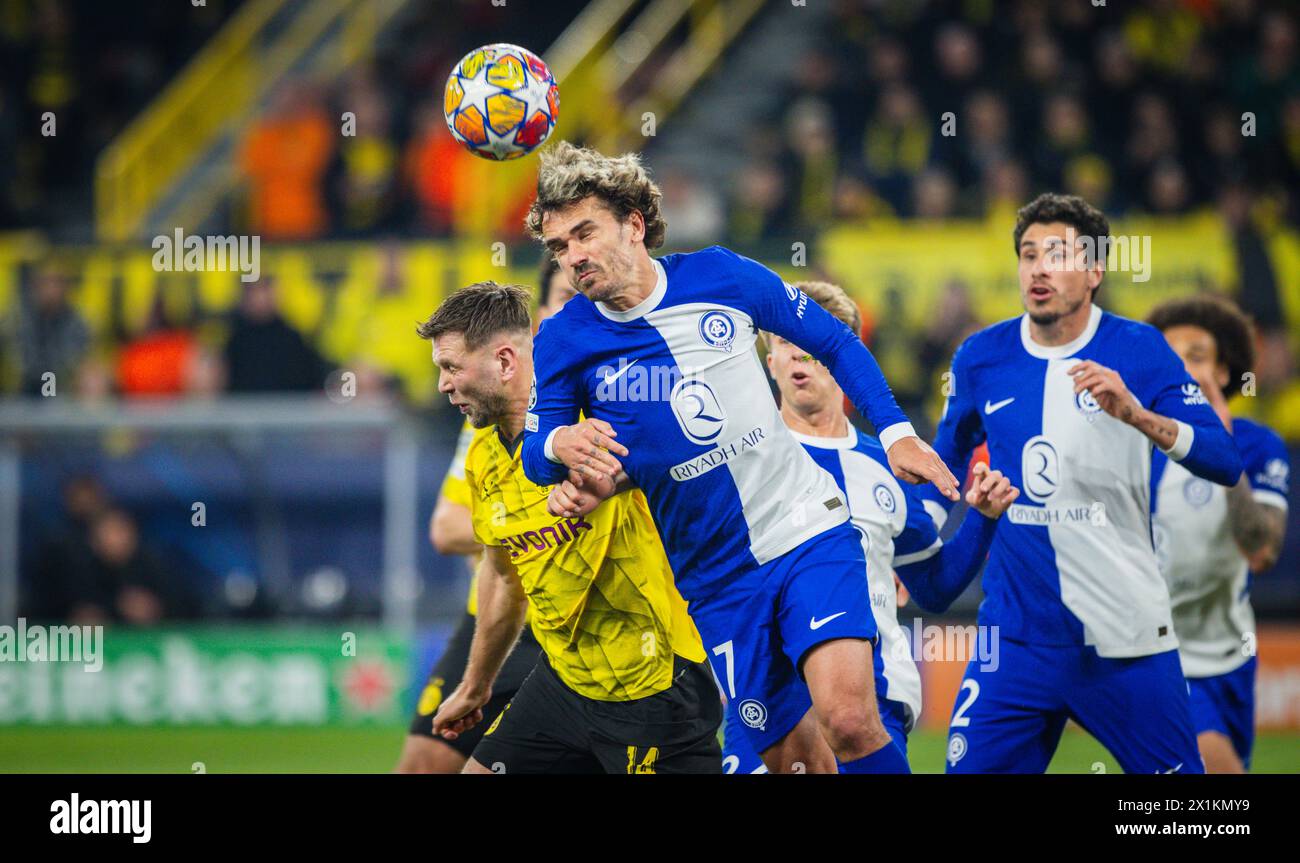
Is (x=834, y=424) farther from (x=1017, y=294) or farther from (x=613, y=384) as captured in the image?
(x=1017, y=294)

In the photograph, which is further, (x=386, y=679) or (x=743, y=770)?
(x=386, y=679)

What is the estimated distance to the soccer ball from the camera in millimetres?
6195

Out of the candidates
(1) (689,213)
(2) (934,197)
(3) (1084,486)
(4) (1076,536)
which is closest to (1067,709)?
(4) (1076,536)

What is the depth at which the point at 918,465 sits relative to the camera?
15.8 feet

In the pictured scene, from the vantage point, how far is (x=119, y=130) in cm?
1861

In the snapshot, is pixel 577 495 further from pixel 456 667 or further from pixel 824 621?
pixel 456 667

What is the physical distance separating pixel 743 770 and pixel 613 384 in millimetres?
1545

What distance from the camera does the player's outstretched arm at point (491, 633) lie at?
5645 millimetres

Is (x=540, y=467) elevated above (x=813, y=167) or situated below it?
below

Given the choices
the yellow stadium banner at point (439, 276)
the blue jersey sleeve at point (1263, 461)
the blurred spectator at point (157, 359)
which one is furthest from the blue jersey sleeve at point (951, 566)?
the blurred spectator at point (157, 359)

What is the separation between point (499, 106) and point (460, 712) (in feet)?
7.51

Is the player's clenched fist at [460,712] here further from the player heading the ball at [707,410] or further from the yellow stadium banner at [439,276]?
the yellow stadium banner at [439,276]

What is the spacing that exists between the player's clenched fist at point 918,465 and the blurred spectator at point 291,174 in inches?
458
